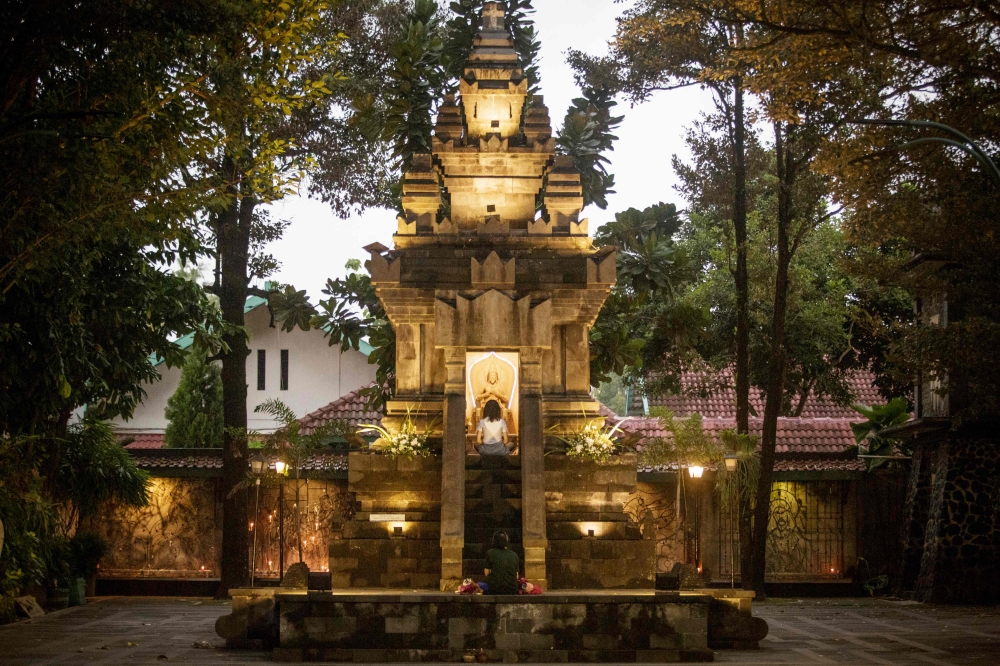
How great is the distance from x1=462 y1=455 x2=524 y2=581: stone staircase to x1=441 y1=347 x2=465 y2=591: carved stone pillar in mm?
215

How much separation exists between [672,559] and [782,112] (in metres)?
12.0

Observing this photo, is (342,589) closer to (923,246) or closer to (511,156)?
(511,156)

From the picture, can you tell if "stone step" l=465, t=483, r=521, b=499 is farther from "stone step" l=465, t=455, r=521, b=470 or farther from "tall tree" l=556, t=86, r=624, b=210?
"tall tree" l=556, t=86, r=624, b=210

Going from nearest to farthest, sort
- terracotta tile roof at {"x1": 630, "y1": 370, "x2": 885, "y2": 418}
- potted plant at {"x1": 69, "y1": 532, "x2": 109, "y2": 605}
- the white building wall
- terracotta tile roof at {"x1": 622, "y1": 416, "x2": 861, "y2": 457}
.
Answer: potted plant at {"x1": 69, "y1": 532, "x2": 109, "y2": 605}
terracotta tile roof at {"x1": 622, "y1": 416, "x2": 861, "y2": 457}
terracotta tile roof at {"x1": 630, "y1": 370, "x2": 885, "y2": 418}
the white building wall

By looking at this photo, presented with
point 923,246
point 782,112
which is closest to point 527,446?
point 782,112

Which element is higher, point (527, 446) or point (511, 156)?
point (511, 156)

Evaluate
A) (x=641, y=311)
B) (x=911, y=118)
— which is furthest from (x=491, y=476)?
(x=641, y=311)

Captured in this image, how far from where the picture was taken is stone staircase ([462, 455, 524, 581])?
55.5 ft

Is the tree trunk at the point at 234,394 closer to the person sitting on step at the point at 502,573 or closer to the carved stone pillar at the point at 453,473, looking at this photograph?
the carved stone pillar at the point at 453,473

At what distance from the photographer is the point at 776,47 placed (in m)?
15.5

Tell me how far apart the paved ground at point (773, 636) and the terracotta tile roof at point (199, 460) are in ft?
9.94

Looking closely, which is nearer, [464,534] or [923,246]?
[464,534]

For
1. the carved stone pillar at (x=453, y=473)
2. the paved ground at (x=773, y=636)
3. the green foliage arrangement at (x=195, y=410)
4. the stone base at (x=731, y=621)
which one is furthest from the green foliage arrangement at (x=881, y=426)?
the green foliage arrangement at (x=195, y=410)

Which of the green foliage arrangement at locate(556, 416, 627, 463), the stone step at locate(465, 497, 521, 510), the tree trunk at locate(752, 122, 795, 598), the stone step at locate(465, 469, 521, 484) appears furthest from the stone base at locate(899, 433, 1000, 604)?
the stone step at locate(465, 497, 521, 510)
